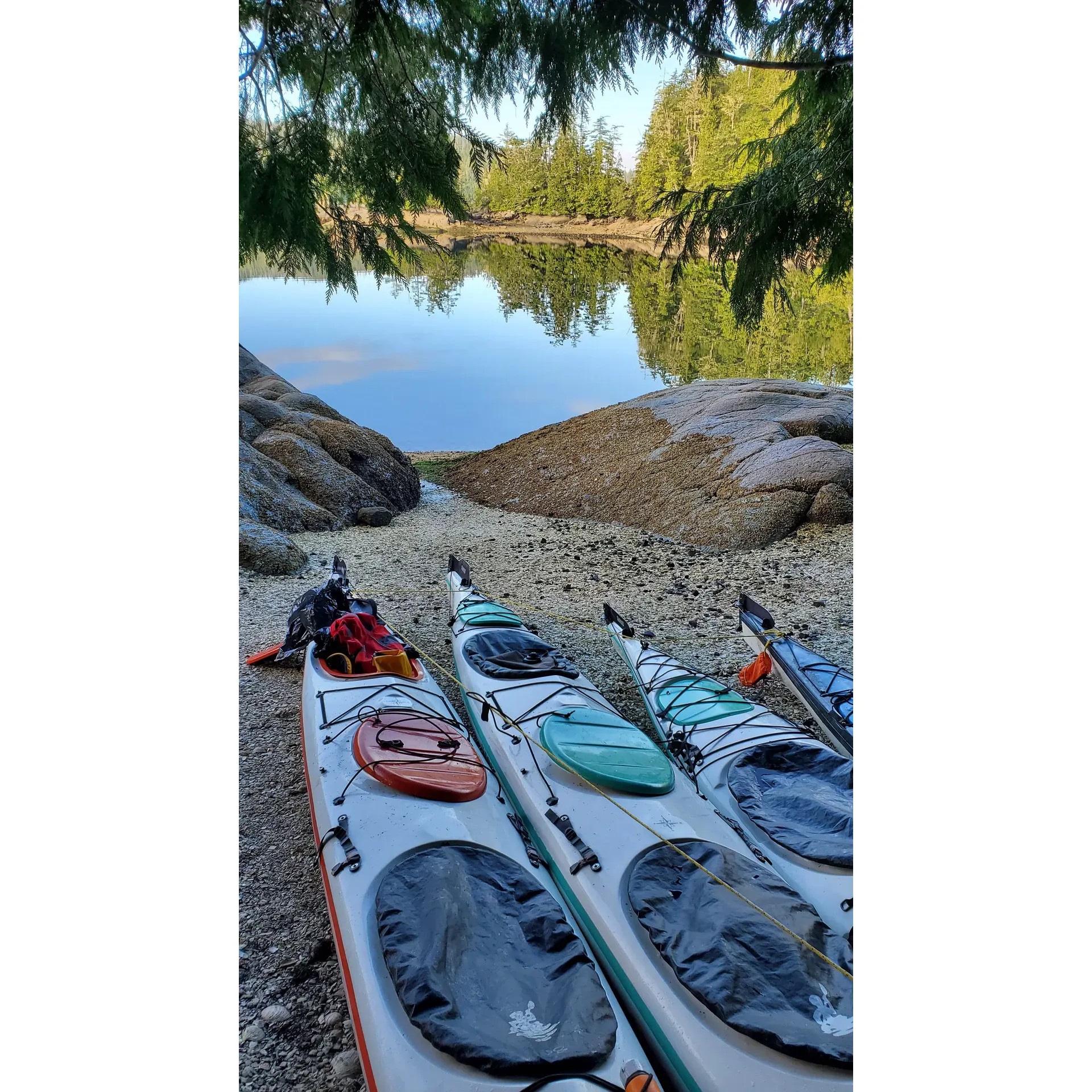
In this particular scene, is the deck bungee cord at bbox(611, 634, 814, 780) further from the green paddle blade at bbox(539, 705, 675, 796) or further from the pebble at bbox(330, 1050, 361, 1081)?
the pebble at bbox(330, 1050, 361, 1081)

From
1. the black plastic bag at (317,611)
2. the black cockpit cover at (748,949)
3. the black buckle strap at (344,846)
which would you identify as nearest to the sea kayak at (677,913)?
the black cockpit cover at (748,949)

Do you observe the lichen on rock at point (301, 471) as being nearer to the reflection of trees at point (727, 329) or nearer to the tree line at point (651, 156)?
the reflection of trees at point (727, 329)

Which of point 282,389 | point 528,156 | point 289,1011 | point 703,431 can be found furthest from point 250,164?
point 282,389

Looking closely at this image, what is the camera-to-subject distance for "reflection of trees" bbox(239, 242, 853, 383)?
1.52 metres

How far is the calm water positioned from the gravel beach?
28.2 inches

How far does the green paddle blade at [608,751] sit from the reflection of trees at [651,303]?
0.81 m

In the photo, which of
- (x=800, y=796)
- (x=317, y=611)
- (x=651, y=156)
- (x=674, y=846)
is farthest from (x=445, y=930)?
(x=651, y=156)

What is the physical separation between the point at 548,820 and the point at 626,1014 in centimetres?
33

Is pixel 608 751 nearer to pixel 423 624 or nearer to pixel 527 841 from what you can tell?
pixel 527 841

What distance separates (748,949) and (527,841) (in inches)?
15.0

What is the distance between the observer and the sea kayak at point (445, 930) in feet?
2.36

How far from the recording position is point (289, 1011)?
949 mm

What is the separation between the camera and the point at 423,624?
2383 mm
